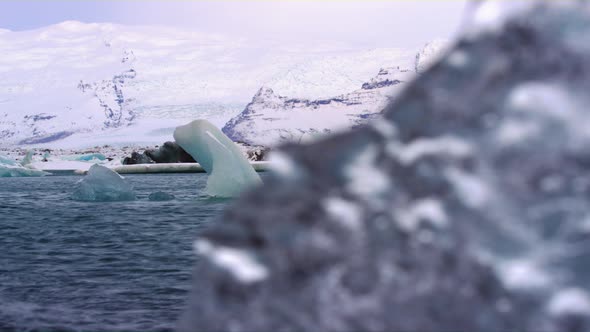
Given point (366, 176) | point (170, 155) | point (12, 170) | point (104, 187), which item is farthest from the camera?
point (170, 155)

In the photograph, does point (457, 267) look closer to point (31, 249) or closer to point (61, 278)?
point (61, 278)

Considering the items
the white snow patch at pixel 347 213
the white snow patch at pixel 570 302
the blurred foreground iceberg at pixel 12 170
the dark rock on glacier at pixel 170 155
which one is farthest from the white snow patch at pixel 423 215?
the dark rock on glacier at pixel 170 155

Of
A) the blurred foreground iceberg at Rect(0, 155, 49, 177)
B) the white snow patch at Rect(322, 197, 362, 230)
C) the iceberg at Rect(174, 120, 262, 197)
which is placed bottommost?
the blurred foreground iceberg at Rect(0, 155, 49, 177)

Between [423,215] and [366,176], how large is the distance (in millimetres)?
178

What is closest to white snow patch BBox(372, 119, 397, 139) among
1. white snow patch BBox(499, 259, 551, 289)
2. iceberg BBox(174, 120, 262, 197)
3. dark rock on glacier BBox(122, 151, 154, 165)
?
white snow patch BBox(499, 259, 551, 289)

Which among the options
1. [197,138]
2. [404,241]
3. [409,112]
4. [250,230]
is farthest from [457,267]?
[197,138]

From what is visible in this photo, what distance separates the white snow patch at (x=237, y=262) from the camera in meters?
1.85

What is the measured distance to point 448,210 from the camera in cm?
172

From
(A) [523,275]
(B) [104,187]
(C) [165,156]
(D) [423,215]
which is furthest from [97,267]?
(C) [165,156]

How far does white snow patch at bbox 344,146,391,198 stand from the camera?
5.79ft

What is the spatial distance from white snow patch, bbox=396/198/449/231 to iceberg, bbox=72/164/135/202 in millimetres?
20680

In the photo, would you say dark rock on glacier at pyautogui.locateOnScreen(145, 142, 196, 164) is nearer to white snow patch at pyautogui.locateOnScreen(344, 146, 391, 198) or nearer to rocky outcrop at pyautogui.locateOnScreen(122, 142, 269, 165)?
rocky outcrop at pyautogui.locateOnScreen(122, 142, 269, 165)

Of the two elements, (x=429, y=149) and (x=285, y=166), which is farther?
(x=285, y=166)

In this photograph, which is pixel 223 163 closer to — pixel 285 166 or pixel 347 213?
pixel 285 166
